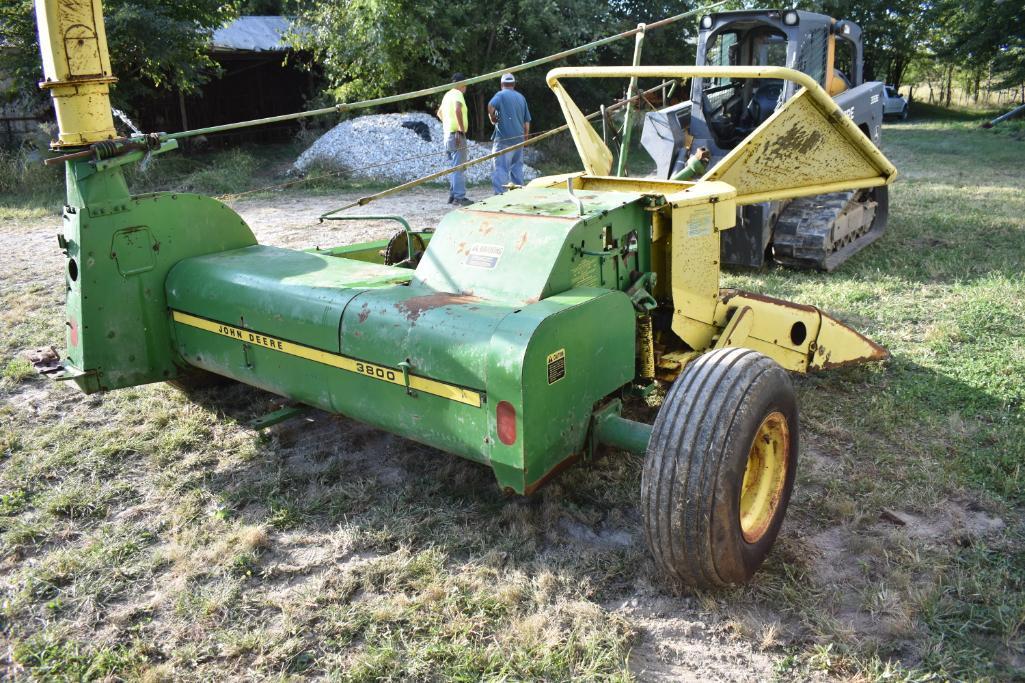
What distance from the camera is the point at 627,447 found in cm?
314

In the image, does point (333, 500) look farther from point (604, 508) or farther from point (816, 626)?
point (816, 626)

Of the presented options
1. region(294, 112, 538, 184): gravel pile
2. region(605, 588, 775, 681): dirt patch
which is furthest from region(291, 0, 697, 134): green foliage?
region(605, 588, 775, 681): dirt patch

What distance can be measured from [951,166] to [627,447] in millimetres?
13575

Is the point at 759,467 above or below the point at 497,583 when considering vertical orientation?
above

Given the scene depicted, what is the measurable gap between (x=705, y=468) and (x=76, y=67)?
3161 millimetres

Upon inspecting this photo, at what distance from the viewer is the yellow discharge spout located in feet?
11.9

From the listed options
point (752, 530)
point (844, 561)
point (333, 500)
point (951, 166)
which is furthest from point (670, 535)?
point (951, 166)

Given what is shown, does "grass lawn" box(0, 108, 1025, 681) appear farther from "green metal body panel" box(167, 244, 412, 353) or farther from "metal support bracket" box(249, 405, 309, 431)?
"green metal body panel" box(167, 244, 412, 353)

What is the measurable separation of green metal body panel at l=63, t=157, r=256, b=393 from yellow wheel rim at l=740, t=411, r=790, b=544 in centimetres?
282

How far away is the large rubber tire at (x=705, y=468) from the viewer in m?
2.68

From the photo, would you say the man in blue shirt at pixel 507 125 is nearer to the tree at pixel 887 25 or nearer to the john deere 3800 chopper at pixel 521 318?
the john deere 3800 chopper at pixel 521 318

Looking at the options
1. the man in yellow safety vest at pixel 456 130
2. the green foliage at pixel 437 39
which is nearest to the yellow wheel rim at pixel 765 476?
the man in yellow safety vest at pixel 456 130

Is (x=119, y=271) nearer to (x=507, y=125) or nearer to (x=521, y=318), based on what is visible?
(x=521, y=318)

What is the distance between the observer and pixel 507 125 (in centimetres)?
1112
